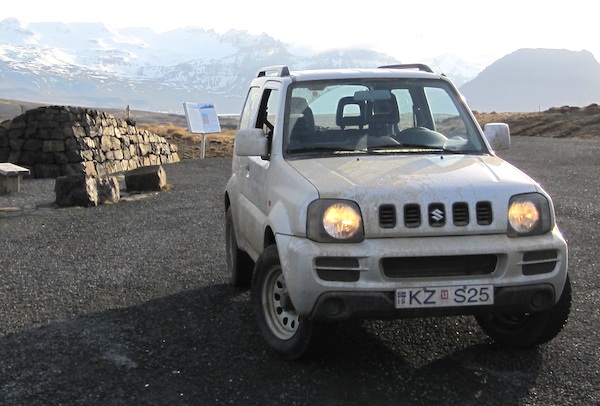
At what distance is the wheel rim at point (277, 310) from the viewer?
4707mm

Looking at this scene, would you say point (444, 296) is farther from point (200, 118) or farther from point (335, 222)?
point (200, 118)

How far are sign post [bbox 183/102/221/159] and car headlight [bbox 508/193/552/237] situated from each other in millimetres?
18849

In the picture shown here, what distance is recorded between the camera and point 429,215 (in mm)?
4246

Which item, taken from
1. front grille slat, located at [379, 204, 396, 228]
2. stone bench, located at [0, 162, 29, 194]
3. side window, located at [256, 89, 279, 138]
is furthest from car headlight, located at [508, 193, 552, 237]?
stone bench, located at [0, 162, 29, 194]

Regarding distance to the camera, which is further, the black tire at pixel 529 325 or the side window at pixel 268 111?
the side window at pixel 268 111

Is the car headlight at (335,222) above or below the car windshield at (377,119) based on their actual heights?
below

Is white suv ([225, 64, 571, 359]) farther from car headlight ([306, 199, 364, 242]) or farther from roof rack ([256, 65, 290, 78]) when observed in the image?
roof rack ([256, 65, 290, 78])

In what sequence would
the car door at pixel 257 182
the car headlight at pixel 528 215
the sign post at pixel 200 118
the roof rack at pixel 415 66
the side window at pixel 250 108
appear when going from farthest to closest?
1. the sign post at pixel 200 118
2. the side window at pixel 250 108
3. the roof rack at pixel 415 66
4. the car door at pixel 257 182
5. the car headlight at pixel 528 215

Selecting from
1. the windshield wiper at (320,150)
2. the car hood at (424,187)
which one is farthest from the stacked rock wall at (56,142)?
the car hood at (424,187)

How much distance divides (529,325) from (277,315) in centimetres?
166

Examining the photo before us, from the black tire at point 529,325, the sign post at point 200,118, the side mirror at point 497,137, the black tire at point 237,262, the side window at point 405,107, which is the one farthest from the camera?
the sign post at point 200,118

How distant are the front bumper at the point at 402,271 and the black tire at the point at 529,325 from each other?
38 centimetres

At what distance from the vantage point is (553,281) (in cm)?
439

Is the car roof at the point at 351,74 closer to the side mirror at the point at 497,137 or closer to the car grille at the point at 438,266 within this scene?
the side mirror at the point at 497,137
